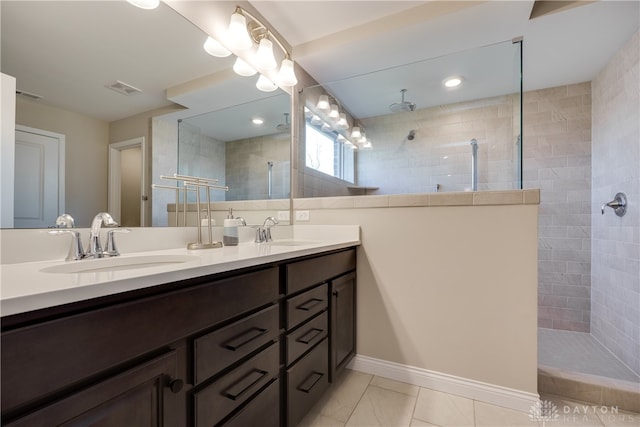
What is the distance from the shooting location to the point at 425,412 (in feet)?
4.85

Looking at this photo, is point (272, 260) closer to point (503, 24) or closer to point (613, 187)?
point (503, 24)

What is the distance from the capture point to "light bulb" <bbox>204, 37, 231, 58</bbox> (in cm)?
152

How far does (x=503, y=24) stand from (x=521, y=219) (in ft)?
4.07

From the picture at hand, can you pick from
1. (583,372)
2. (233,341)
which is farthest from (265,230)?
(583,372)

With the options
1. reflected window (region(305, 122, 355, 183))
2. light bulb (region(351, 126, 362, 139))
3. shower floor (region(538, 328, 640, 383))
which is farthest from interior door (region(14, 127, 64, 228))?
shower floor (region(538, 328, 640, 383))

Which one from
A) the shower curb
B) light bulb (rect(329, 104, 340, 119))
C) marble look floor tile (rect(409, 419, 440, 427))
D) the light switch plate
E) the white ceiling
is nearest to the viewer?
the white ceiling

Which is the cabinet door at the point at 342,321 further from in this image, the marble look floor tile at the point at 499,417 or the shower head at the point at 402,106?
the shower head at the point at 402,106

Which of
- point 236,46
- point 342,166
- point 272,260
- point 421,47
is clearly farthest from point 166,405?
point 421,47

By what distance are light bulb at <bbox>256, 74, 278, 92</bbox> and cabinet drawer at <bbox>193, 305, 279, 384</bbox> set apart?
5.00 feet

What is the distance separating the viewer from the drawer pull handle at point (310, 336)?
1.26m

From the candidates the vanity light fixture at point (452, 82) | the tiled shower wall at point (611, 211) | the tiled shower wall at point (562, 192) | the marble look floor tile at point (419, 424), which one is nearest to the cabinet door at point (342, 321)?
the marble look floor tile at point (419, 424)

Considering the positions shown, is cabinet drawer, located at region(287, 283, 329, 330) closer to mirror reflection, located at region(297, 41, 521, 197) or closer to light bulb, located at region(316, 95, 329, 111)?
mirror reflection, located at region(297, 41, 521, 197)

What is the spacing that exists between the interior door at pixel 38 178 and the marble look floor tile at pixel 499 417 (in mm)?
2041

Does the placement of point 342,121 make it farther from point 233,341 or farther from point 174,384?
point 174,384
